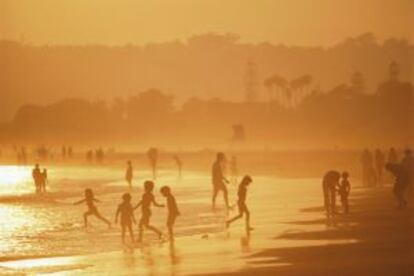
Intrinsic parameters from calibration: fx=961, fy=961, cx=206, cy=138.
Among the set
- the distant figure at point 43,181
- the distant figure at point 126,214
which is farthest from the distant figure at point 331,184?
the distant figure at point 43,181

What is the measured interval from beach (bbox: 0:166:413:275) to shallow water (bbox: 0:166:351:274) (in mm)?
26

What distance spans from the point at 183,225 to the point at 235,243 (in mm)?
5627

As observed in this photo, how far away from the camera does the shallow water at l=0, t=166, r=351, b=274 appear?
62.5 feet

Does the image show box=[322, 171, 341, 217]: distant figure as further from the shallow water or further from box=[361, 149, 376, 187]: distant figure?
box=[361, 149, 376, 187]: distant figure

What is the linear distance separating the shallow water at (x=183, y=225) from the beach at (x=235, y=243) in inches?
1.0

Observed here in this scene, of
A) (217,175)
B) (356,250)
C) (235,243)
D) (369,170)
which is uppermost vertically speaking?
(369,170)

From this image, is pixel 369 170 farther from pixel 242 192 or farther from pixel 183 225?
pixel 242 192

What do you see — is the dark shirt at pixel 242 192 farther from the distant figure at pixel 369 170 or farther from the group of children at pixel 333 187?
the distant figure at pixel 369 170

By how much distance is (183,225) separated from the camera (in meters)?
24.8

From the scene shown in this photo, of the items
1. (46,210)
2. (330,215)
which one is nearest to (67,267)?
(330,215)

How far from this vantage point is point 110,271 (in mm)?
16297

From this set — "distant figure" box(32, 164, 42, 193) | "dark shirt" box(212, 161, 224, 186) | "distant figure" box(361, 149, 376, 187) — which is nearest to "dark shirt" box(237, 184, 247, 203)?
"dark shirt" box(212, 161, 224, 186)

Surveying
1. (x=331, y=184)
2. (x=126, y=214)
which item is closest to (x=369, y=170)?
(x=331, y=184)

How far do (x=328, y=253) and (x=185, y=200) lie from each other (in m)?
18.2
